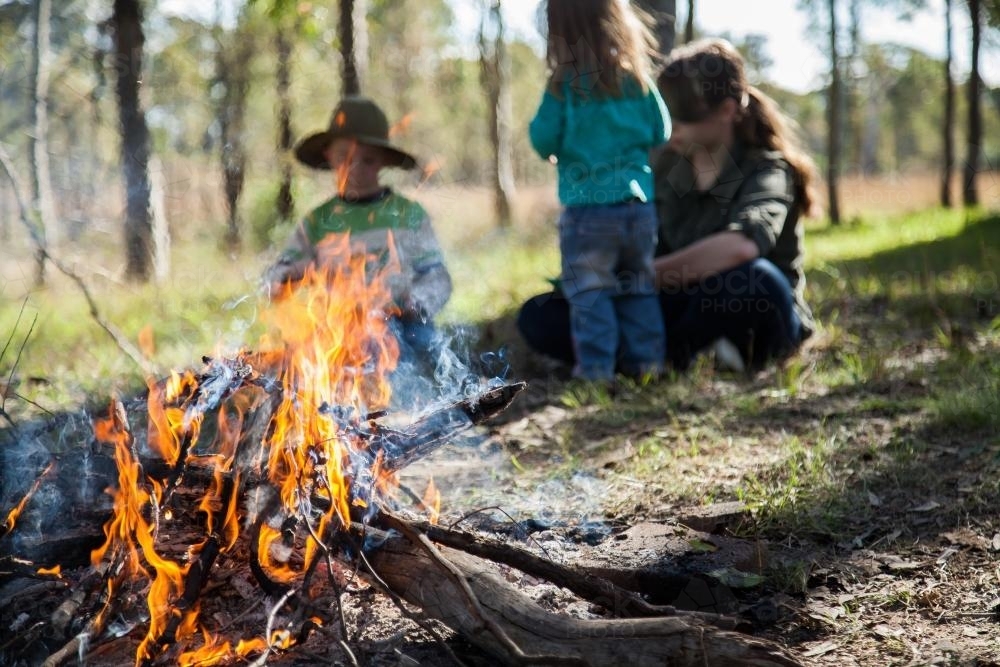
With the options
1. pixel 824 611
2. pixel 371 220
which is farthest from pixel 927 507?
pixel 371 220

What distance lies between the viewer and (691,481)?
10.3 ft

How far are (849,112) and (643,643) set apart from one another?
1762 inches

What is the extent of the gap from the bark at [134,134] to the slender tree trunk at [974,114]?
11.7 meters

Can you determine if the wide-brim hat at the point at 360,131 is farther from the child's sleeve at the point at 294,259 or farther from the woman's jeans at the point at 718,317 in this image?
the woman's jeans at the point at 718,317

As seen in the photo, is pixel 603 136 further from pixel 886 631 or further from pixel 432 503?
pixel 886 631

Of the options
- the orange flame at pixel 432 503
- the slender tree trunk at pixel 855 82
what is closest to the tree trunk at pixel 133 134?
the orange flame at pixel 432 503

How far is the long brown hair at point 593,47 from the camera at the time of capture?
173 inches

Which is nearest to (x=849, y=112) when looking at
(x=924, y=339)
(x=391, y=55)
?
(x=391, y=55)

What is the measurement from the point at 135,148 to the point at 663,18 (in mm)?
6931

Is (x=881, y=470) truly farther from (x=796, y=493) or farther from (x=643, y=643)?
(x=643, y=643)

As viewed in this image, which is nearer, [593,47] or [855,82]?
[593,47]

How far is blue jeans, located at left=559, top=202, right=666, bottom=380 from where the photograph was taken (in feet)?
14.9

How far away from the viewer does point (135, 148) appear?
1025 cm

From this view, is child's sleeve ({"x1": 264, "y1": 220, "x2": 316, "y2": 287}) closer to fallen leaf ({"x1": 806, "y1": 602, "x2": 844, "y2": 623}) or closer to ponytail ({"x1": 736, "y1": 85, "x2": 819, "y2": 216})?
ponytail ({"x1": 736, "y1": 85, "x2": 819, "y2": 216})
